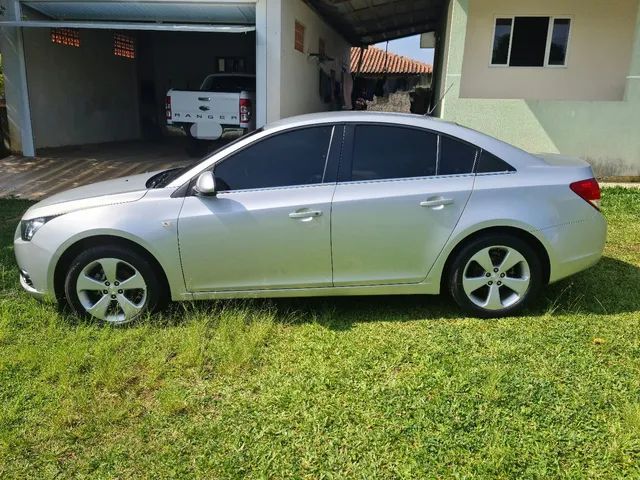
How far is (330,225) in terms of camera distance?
3812 millimetres

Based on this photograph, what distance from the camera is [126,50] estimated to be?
16.5 m

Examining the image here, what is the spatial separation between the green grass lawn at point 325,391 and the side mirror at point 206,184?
95 centimetres

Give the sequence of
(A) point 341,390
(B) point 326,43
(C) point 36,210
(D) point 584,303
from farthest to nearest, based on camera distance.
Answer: (B) point 326,43 < (D) point 584,303 < (C) point 36,210 < (A) point 341,390

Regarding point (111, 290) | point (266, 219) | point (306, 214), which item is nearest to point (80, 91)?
point (111, 290)

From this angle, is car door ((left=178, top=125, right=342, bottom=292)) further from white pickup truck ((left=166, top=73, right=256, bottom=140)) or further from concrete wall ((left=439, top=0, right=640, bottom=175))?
white pickup truck ((left=166, top=73, right=256, bottom=140))

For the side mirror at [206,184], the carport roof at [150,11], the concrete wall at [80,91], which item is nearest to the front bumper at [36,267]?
the side mirror at [206,184]

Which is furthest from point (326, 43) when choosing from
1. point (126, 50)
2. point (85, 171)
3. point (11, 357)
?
point (11, 357)

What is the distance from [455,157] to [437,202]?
0.40 meters

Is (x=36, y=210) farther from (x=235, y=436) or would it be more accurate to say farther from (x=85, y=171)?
(x=85, y=171)

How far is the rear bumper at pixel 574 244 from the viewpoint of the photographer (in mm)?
3953

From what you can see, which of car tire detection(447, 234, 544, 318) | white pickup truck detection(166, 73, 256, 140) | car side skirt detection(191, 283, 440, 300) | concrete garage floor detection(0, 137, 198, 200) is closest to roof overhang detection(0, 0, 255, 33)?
white pickup truck detection(166, 73, 256, 140)

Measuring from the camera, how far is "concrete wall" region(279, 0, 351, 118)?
35.7ft

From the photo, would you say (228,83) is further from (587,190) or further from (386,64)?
(386,64)

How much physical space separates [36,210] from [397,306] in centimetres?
294
